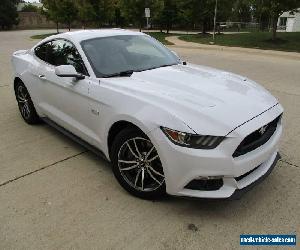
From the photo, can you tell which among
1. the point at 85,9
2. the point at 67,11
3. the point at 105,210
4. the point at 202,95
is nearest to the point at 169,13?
the point at 85,9

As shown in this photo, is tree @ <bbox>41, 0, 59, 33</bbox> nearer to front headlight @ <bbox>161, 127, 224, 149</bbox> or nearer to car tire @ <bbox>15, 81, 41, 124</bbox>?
car tire @ <bbox>15, 81, 41, 124</bbox>

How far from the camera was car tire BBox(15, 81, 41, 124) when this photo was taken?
542cm

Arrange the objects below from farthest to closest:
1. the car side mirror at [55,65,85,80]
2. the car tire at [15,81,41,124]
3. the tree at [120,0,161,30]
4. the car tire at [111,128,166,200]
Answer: the tree at [120,0,161,30], the car tire at [15,81,41,124], the car side mirror at [55,65,85,80], the car tire at [111,128,166,200]

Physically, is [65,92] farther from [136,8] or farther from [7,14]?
[7,14]

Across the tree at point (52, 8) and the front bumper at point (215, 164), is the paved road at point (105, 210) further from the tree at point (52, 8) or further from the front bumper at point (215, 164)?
the tree at point (52, 8)

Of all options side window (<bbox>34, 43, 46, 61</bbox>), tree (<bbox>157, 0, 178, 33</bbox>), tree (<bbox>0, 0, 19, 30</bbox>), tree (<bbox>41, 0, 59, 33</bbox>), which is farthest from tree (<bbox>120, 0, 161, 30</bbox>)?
tree (<bbox>0, 0, 19, 30</bbox>)

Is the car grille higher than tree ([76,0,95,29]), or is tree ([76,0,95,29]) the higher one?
tree ([76,0,95,29])

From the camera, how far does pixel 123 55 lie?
4172mm

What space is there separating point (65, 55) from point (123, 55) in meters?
0.78

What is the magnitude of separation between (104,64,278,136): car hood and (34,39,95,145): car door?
0.48 metres

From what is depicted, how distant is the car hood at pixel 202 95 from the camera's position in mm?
2908

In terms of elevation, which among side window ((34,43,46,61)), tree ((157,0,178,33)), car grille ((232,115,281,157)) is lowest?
car grille ((232,115,281,157))

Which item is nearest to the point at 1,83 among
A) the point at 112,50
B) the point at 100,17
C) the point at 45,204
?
the point at 112,50

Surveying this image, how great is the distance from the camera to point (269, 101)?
11.4 feet
